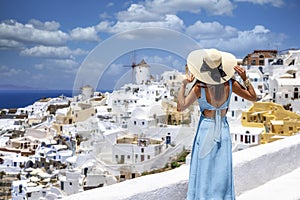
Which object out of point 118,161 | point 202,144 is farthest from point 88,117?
point 202,144

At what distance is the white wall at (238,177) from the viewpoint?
4.54ft

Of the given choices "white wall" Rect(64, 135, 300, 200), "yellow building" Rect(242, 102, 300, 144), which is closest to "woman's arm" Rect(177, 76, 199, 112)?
"white wall" Rect(64, 135, 300, 200)

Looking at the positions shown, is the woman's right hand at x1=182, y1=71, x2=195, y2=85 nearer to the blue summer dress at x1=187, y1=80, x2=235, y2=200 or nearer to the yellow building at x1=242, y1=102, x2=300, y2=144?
the blue summer dress at x1=187, y1=80, x2=235, y2=200

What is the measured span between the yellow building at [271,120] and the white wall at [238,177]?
870cm

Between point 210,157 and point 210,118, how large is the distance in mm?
122

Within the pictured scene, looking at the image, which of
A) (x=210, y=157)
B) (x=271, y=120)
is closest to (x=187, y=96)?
(x=210, y=157)

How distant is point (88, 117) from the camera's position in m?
1.62

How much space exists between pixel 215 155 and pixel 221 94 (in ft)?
0.63

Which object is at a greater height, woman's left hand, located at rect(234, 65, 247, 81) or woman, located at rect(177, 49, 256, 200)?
woman's left hand, located at rect(234, 65, 247, 81)

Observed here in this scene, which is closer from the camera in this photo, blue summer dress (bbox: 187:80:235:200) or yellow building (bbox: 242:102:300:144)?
blue summer dress (bbox: 187:80:235:200)

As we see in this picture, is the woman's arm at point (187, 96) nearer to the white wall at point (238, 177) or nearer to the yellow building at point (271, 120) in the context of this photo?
the white wall at point (238, 177)

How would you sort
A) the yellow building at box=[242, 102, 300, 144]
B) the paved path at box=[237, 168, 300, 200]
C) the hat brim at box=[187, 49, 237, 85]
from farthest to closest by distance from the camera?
the yellow building at box=[242, 102, 300, 144]
the paved path at box=[237, 168, 300, 200]
the hat brim at box=[187, 49, 237, 85]

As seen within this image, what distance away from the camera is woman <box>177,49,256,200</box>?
131 cm

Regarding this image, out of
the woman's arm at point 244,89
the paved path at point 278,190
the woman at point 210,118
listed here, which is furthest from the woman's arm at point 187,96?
the paved path at point 278,190
